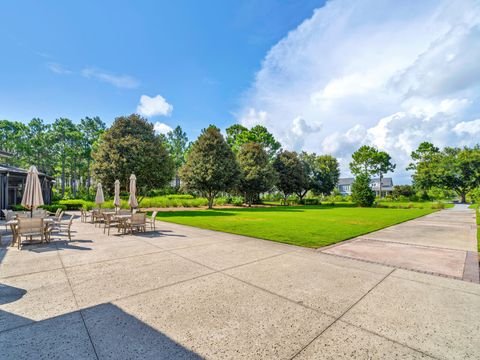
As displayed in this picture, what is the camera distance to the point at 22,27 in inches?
445

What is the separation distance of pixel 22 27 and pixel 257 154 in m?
27.3

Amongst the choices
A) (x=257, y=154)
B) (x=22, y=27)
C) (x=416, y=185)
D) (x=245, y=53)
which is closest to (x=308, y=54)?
(x=245, y=53)

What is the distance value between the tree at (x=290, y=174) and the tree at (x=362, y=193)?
27.1 ft

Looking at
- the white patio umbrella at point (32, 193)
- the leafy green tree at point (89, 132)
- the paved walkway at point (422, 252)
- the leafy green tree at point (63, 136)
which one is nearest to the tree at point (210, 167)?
the white patio umbrella at point (32, 193)

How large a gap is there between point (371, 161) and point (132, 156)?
58.4m

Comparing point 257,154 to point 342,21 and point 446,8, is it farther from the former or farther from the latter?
point 446,8

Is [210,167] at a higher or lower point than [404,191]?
higher

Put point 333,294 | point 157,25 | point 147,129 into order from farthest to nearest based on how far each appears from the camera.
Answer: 1. point 147,129
2. point 157,25
3. point 333,294

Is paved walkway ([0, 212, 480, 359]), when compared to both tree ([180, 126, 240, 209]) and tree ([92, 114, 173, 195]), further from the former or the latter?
tree ([180, 126, 240, 209])

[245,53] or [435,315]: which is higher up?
[245,53]

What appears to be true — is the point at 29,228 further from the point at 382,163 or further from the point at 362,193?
the point at 382,163

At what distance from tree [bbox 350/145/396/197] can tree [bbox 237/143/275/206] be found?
36.5 m

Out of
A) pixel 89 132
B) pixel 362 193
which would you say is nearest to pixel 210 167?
pixel 362 193

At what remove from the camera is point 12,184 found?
2108 cm
